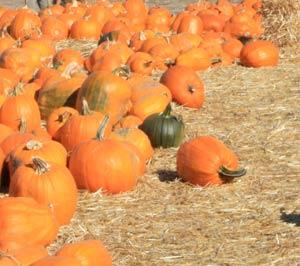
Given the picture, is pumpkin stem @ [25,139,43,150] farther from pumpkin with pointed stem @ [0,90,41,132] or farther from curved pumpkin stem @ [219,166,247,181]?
curved pumpkin stem @ [219,166,247,181]

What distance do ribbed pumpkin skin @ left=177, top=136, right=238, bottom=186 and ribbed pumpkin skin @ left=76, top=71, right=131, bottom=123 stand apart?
133cm

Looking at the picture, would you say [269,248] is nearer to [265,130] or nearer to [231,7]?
[265,130]

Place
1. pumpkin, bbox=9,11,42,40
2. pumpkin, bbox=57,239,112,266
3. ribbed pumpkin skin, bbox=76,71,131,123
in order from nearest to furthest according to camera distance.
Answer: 1. pumpkin, bbox=57,239,112,266
2. ribbed pumpkin skin, bbox=76,71,131,123
3. pumpkin, bbox=9,11,42,40

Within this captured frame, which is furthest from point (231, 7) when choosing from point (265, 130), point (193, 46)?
point (265, 130)

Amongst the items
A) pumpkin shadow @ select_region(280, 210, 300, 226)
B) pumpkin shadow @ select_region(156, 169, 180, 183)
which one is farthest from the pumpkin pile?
pumpkin shadow @ select_region(280, 210, 300, 226)

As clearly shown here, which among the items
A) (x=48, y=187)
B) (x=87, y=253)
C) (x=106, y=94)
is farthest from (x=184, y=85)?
(x=87, y=253)

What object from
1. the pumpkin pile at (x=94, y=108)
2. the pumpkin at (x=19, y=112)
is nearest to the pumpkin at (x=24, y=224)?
the pumpkin pile at (x=94, y=108)

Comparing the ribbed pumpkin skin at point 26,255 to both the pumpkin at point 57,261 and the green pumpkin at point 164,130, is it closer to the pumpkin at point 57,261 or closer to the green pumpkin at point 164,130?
the pumpkin at point 57,261

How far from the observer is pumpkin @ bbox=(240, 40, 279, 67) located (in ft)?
34.4

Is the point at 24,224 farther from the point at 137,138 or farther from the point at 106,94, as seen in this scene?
the point at 106,94

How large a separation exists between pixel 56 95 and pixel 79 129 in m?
1.26

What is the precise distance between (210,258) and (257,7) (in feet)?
30.2

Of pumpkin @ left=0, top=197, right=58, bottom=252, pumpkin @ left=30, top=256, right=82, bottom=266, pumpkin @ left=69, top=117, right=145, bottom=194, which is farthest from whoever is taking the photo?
pumpkin @ left=69, top=117, right=145, bottom=194

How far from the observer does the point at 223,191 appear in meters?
5.95
